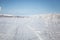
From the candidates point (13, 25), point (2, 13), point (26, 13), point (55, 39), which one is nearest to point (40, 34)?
point (55, 39)

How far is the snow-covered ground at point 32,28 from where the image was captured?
1.74m

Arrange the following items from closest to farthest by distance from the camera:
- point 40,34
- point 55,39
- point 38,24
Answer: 1. point 55,39
2. point 40,34
3. point 38,24

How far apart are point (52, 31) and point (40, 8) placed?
428mm

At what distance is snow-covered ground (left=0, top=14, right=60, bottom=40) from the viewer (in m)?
1.74

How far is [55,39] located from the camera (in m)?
1.68

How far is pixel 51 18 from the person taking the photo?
204 centimetres

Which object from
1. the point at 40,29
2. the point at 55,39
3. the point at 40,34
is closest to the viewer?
the point at 55,39

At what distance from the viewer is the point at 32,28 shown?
6.46ft

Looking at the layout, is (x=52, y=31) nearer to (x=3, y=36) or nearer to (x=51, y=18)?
(x=51, y=18)

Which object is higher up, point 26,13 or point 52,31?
point 26,13

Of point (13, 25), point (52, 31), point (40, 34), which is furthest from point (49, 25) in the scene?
point (13, 25)

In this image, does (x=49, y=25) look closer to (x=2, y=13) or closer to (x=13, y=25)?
(x=13, y=25)

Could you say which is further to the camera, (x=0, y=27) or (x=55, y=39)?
(x=0, y=27)

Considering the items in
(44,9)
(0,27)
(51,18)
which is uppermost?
(44,9)
